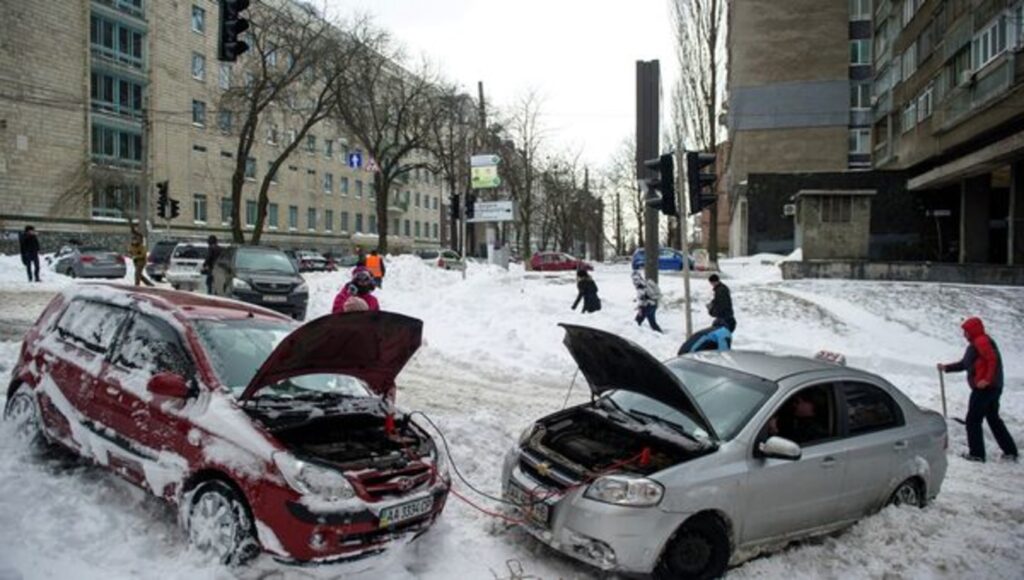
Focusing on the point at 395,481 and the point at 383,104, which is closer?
the point at 395,481

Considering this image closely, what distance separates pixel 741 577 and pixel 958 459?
16.7ft

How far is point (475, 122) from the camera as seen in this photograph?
44.4 m

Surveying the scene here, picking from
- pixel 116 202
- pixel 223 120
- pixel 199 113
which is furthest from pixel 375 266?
pixel 199 113

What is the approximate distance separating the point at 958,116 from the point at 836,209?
724 cm

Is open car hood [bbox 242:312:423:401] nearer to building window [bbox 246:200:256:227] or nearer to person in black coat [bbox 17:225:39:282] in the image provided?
person in black coat [bbox 17:225:39:282]

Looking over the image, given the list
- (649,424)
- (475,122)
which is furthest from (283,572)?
(475,122)

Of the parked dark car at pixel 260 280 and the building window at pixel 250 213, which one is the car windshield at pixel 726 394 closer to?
the parked dark car at pixel 260 280

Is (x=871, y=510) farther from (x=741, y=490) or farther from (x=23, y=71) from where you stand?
(x=23, y=71)

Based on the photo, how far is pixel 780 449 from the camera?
5.09m

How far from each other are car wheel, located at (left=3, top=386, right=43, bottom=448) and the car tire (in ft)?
16.4

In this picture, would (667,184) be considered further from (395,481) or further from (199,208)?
(199,208)

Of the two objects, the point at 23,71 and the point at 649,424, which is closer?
the point at 649,424

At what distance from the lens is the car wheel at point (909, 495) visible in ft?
20.3

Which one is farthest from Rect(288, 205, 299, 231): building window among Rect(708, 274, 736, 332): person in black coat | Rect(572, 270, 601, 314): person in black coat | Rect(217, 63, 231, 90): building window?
Rect(708, 274, 736, 332): person in black coat
